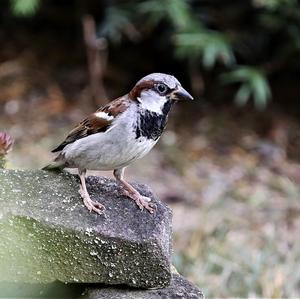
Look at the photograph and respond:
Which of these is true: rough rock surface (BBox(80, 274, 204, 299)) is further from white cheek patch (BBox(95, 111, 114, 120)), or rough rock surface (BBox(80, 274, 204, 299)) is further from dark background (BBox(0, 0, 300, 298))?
dark background (BBox(0, 0, 300, 298))

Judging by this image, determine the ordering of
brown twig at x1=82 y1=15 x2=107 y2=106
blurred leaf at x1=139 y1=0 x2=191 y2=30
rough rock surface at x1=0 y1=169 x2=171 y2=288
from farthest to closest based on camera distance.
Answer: brown twig at x1=82 y1=15 x2=107 y2=106, blurred leaf at x1=139 y1=0 x2=191 y2=30, rough rock surface at x1=0 y1=169 x2=171 y2=288

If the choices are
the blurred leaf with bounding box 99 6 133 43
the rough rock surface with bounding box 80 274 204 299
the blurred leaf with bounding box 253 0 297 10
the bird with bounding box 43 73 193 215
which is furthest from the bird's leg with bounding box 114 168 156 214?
the blurred leaf with bounding box 99 6 133 43

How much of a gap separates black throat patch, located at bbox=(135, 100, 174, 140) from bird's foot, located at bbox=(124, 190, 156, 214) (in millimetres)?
190

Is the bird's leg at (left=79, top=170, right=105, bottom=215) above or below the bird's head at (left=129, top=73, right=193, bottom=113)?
below

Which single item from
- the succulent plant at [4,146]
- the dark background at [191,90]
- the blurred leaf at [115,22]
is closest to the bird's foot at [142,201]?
the succulent plant at [4,146]

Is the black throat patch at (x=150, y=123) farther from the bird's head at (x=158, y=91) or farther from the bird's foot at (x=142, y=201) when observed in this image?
the bird's foot at (x=142, y=201)

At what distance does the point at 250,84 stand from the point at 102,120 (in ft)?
12.3

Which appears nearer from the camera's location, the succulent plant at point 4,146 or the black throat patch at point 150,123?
the black throat patch at point 150,123

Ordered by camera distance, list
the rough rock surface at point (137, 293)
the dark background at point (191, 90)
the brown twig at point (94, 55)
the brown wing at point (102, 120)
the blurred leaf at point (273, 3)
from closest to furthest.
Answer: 1. the rough rock surface at point (137, 293)
2. the brown wing at point (102, 120)
3. the dark background at point (191, 90)
4. the blurred leaf at point (273, 3)
5. the brown twig at point (94, 55)

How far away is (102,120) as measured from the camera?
2787 millimetres

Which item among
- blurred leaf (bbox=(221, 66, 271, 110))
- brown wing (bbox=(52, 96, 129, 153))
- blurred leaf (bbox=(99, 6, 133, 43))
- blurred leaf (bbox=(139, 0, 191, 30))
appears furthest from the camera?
blurred leaf (bbox=(99, 6, 133, 43))

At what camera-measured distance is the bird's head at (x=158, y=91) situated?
A: 2.69 meters

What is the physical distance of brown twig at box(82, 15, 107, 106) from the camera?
22.3 feet

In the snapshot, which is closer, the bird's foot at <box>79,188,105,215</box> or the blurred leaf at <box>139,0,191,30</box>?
the bird's foot at <box>79,188,105,215</box>
